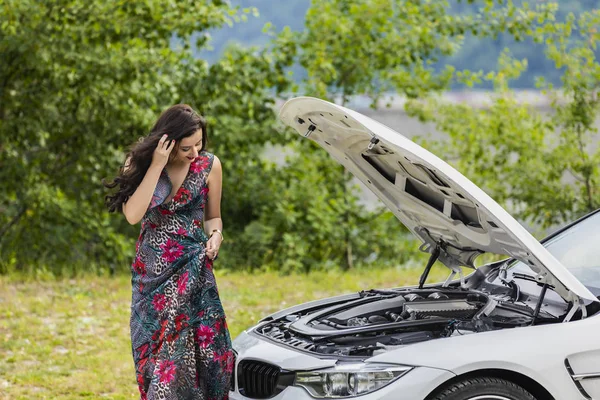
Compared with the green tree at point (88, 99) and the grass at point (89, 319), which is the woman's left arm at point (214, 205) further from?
the green tree at point (88, 99)

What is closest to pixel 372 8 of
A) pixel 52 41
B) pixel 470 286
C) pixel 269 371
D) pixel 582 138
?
pixel 582 138

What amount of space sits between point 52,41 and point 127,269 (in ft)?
9.48

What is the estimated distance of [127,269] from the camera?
11453 mm

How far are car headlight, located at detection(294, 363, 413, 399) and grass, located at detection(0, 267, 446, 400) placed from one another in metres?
2.51

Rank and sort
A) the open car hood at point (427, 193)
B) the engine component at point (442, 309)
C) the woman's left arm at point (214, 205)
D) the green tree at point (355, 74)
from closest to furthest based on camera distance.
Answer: the open car hood at point (427, 193) → the engine component at point (442, 309) → the woman's left arm at point (214, 205) → the green tree at point (355, 74)

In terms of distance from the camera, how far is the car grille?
4.14 metres

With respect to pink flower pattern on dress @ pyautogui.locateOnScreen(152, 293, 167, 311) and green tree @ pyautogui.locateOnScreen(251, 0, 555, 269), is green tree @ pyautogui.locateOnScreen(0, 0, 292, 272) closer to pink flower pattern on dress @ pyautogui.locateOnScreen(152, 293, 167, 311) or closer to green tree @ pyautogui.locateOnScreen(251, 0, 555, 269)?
green tree @ pyautogui.locateOnScreen(251, 0, 555, 269)

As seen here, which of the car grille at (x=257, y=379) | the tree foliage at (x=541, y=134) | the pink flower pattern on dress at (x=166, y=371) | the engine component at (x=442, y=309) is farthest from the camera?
the tree foliage at (x=541, y=134)

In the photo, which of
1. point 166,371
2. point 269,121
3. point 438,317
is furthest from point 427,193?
point 269,121

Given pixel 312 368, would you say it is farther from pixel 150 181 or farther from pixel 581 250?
pixel 581 250

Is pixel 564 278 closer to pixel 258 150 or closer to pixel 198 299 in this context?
pixel 198 299

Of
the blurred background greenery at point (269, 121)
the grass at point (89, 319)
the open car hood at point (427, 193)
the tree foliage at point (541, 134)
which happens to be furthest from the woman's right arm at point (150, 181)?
the tree foliage at point (541, 134)

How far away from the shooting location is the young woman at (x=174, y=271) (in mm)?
4648

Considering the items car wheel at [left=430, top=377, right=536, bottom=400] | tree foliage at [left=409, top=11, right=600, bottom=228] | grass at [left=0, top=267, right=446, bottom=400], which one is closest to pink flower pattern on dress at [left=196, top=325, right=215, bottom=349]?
car wheel at [left=430, top=377, right=536, bottom=400]
